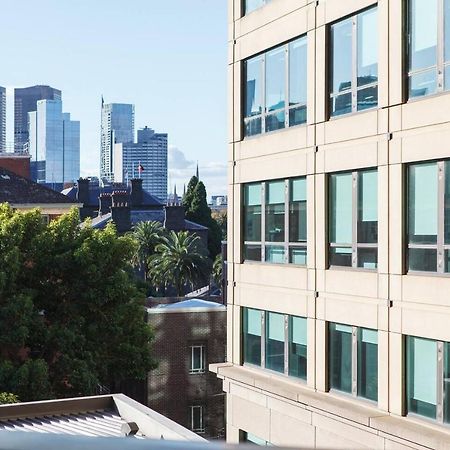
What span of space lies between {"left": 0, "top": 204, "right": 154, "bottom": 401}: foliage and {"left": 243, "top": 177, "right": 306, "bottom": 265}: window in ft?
32.6

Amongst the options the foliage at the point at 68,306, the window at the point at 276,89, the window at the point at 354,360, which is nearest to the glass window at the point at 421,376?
the window at the point at 354,360

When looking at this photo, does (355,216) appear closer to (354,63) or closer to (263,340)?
(354,63)

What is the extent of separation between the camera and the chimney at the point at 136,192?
10250 cm

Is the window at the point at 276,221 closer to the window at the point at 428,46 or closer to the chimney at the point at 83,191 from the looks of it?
the window at the point at 428,46

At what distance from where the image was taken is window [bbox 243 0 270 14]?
18.8m

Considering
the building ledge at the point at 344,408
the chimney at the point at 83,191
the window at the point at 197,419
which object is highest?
the chimney at the point at 83,191

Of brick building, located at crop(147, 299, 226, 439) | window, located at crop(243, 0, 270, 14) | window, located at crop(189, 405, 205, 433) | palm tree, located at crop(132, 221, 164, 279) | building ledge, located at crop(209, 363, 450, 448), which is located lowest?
window, located at crop(189, 405, 205, 433)

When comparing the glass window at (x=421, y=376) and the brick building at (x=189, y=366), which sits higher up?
the glass window at (x=421, y=376)

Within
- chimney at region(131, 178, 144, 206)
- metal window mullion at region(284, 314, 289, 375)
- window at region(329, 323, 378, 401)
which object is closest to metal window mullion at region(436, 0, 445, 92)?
window at region(329, 323, 378, 401)

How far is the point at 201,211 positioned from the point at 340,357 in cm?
8738

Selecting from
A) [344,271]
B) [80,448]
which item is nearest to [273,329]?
[344,271]

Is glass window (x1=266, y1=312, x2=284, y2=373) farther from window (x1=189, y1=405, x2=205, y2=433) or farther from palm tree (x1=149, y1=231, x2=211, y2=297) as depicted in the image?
palm tree (x1=149, y1=231, x2=211, y2=297)

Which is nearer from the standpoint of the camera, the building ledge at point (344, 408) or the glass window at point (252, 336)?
the building ledge at point (344, 408)

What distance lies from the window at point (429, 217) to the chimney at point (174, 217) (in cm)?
7753
